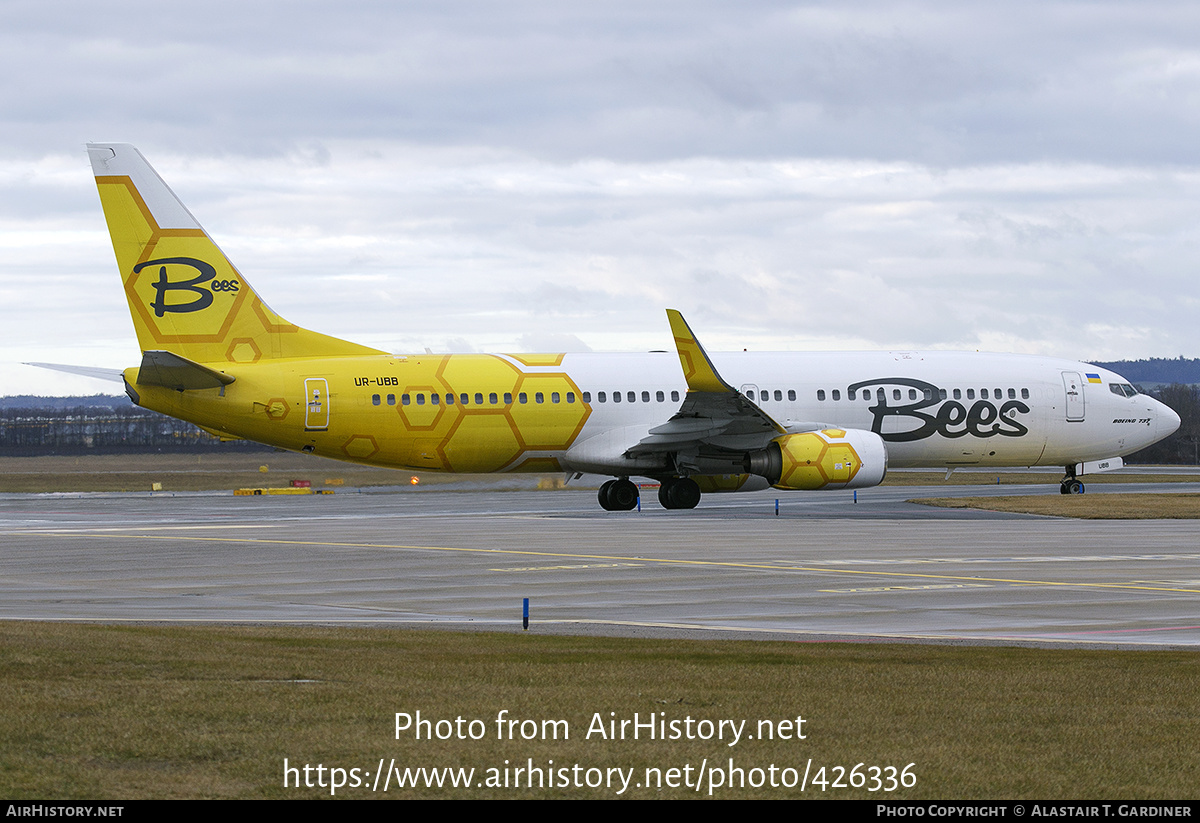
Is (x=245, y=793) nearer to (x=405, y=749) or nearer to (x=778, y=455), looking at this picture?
(x=405, y=749)

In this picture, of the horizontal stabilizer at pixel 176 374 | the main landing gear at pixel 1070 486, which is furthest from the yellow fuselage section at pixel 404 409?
the main landing gear at pixel 1070 486

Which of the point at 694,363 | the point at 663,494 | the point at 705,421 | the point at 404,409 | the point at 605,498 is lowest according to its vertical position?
the point at 605,498

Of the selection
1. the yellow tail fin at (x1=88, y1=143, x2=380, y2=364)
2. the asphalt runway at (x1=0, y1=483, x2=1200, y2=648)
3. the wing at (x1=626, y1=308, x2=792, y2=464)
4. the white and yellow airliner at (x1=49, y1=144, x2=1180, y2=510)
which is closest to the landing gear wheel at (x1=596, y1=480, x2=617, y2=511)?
the white and yellow airliner at (x1=49, y1=144, x2=1180, y2=510)

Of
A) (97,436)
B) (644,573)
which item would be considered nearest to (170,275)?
(644,573)

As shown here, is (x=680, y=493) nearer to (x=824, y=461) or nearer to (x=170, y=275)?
(x=824, y=461)

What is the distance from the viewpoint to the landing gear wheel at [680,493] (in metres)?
40.8

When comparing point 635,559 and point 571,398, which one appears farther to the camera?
point 571,398

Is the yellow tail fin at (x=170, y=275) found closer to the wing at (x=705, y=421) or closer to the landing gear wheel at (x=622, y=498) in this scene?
the landing gear wheel at (x=622, y=498)

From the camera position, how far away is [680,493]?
40.9 metres

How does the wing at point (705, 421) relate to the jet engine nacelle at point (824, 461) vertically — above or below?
above

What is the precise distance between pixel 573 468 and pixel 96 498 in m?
24.1

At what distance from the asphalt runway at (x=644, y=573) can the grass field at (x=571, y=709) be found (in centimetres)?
265

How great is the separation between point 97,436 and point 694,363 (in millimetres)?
127852

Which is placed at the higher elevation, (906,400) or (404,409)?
(906,400)
